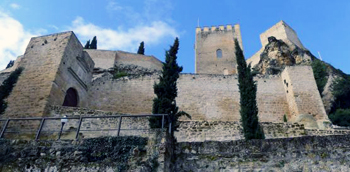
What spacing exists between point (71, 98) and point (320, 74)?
70.0ft

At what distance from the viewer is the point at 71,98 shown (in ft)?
50.8

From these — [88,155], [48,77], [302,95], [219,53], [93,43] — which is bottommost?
[88,155]

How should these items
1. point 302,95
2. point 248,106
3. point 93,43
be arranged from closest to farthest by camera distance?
point 248,106
point 302,95
point 93,43

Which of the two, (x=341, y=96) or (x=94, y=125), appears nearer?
(x=94, y=125)

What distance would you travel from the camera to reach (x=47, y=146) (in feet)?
16.3

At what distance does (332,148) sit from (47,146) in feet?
19.3

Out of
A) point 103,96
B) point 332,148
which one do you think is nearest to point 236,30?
point 103,96

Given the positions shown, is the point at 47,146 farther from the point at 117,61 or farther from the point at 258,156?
Result: the point at 117,61

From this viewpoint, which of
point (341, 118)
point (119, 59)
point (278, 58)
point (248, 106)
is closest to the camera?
point (248, 106)

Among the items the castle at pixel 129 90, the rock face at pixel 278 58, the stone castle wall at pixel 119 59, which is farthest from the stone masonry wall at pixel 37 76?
the rock face at pixel 278 58

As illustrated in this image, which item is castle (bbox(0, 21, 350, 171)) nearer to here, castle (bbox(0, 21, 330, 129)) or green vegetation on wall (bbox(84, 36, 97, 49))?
castle (bbox(0, 21, 330, 129))

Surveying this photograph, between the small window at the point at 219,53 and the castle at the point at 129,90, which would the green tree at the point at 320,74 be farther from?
the small window at the point at 219,53

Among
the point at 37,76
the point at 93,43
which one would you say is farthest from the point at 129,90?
the point at 93,43

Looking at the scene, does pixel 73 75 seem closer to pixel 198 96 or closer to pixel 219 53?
pixel 198 96
